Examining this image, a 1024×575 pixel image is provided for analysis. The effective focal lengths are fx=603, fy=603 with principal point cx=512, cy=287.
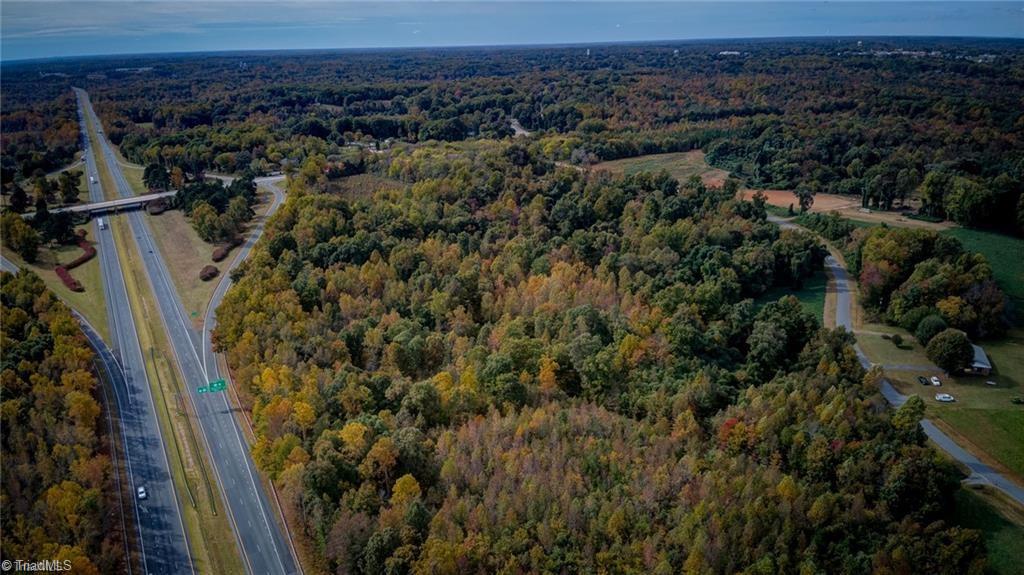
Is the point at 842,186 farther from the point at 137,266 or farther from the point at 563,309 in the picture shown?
the point at 137,266

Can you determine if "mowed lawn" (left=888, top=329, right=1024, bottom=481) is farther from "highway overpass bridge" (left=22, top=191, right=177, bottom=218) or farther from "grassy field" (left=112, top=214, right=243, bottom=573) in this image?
"highway overpass bridge" (left=22, top=191, right=177, bottom=218)

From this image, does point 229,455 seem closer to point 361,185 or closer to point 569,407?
point 569,407

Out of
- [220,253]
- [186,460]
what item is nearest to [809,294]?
[186,460]

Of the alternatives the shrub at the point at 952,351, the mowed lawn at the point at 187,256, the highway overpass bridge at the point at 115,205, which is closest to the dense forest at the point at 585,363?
the shrub at the point at 952,351

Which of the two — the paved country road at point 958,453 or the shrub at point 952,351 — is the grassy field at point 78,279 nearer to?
the paved country road at point 958,453

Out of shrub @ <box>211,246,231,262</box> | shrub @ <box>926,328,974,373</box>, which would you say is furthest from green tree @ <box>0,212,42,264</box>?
shrub @ <box>926,328,974,373</box>

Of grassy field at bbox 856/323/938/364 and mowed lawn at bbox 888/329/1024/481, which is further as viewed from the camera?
grassy field at bbox 856/323/938/364
